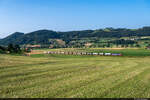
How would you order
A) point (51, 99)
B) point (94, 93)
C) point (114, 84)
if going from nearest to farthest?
point (51, 99), point (94, 93), point (114, 84)

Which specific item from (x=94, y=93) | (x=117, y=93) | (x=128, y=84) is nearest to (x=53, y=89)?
(x=94, y=93)

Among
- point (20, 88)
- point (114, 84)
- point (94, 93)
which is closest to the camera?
point (94, 93)

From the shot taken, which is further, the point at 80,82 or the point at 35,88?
the point at 80,82

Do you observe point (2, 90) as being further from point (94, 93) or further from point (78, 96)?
point (94, 93)

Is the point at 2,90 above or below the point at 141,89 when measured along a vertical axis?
above

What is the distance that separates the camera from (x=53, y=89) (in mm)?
13766

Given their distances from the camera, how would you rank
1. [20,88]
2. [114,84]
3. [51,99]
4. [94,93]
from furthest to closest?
[114,84] → [20,88] → [94,93] → [51,99]

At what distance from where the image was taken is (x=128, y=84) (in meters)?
16.2

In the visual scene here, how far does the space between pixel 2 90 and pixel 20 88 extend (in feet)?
4.77

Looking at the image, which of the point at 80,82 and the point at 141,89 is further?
the point at 80,82

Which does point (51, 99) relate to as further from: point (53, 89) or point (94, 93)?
point (94, 93)

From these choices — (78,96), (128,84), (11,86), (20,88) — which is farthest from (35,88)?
(128,84)

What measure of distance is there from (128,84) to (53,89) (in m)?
7.58

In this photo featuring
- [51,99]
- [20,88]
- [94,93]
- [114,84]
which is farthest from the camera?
[114,84]
